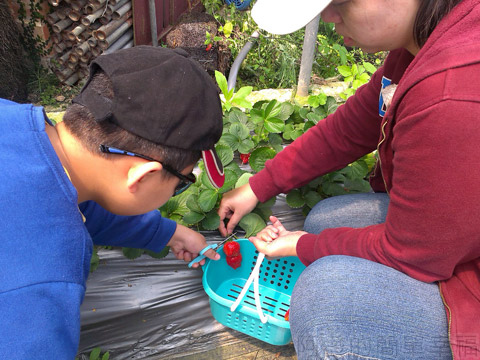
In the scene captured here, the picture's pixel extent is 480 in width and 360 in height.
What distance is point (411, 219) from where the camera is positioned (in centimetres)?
90

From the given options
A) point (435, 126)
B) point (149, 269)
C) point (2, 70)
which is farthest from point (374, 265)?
point (2, 70)

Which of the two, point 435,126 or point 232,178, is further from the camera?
point 232,178

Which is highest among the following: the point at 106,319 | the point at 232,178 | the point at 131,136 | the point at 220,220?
the point at 131,136

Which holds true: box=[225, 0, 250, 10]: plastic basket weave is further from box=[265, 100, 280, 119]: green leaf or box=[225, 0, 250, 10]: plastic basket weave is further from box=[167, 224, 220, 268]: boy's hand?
box=[167, 224, 220, 268]: boy's hand

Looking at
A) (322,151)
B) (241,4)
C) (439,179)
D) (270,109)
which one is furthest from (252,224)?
(241,4)

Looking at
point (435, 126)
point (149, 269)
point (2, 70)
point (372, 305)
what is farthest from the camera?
point (2, 70)

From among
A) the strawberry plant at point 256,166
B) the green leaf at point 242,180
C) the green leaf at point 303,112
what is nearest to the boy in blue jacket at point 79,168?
the strawberry plant at point 256,166

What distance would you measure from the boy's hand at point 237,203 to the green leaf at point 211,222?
0.07 ft

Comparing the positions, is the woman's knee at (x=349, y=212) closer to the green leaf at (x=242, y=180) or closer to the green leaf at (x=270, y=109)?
the green leaf at (x=242, y=180)

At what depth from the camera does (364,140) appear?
1.40 meters

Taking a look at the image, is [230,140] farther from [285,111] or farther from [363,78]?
[363,78]

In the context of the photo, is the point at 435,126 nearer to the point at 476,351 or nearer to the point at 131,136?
the point at 476,351

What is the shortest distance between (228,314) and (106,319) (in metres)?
0.44

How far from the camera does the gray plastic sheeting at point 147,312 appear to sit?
138 centimetres
